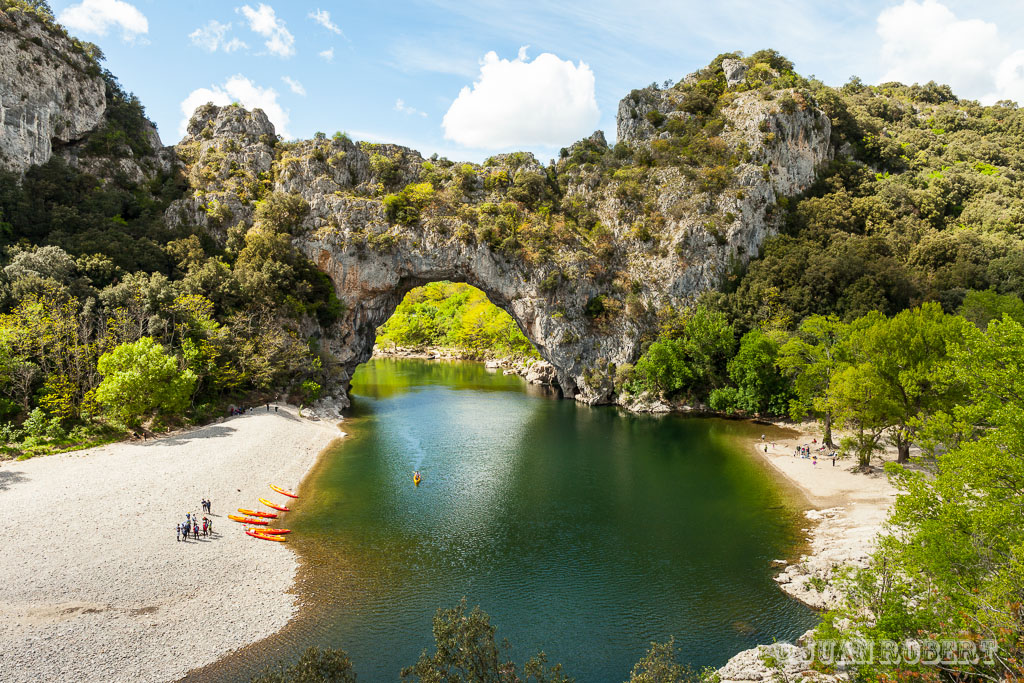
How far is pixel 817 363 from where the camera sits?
1818 inches

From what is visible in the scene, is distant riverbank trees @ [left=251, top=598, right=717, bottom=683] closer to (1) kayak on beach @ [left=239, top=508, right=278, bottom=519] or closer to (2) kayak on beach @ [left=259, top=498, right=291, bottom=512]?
(1) kayak on beach @ [left=239, top=508, right=278, bottom=519]

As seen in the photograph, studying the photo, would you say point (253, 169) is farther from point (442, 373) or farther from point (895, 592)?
point (895, 592)

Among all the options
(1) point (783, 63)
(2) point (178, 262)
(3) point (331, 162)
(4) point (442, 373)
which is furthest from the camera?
(4) point (442, 373)

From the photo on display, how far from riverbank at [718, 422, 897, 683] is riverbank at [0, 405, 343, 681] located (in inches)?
744

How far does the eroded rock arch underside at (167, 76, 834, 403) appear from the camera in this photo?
7094 centimetres

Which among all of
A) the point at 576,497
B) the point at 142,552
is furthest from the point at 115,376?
the point at 576,497

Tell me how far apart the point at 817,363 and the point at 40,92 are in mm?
84161

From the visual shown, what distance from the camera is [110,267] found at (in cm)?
5244

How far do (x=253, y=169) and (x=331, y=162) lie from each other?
11018 mm

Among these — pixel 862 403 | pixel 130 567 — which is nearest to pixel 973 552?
pixel 862 403

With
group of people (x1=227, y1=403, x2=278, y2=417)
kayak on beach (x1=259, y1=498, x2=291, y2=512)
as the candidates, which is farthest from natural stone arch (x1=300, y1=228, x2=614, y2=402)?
kayak on beach (x1=259, y1=498, x2=291, y2=512)

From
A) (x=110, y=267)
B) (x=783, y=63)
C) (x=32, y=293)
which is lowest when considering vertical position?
(x=32, y=293)

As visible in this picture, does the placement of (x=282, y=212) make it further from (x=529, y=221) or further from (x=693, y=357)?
(x=693, y=357)

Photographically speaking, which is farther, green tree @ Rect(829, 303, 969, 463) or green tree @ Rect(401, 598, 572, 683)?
green tree @ Rect(829, 303, 969, 463)
